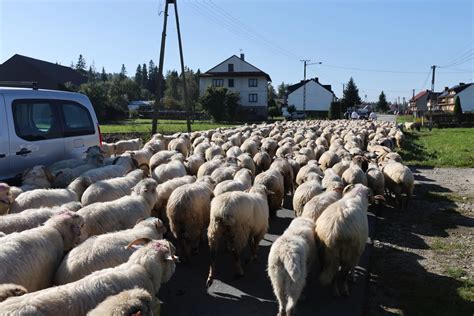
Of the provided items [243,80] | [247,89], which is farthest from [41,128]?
[243,80]

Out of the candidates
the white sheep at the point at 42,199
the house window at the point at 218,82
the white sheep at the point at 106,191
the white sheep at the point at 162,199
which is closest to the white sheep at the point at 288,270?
the white sheep at the point at 162,199

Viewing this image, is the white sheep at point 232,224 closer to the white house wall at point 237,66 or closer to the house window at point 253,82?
the house window at point 253,82

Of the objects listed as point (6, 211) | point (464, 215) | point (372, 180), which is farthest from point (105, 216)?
point (464, 215)

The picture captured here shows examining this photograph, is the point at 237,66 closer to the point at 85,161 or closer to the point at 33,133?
the point at 85,161

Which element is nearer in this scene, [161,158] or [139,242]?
[139,242]

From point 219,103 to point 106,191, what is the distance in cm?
4801

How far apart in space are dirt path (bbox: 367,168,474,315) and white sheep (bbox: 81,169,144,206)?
4.52 metres

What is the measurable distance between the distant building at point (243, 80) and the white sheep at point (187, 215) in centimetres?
5790

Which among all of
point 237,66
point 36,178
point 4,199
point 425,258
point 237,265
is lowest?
point 425,258

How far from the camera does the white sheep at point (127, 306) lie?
3189 mm

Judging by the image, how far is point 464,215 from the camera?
408 inches

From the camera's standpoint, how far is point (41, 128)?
812 centimetres

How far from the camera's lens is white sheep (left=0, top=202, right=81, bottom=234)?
547 cm

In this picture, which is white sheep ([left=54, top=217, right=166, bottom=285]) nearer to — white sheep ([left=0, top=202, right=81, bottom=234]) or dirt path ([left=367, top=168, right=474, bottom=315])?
white sheep ([left=0, top=202, right=81, bottom=234])
